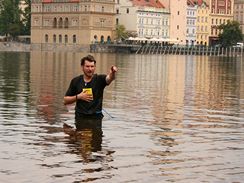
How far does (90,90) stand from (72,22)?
173 meters

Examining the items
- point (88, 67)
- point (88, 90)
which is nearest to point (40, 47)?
point (88, 90)

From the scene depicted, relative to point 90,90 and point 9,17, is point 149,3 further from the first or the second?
point 90,90

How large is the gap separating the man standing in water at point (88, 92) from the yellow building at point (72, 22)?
543 ft

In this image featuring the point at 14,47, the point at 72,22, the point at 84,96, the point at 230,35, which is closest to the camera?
the point at 84,96

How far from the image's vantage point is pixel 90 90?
1734 centimetres

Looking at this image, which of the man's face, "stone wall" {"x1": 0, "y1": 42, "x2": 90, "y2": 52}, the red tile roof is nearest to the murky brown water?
the man's face

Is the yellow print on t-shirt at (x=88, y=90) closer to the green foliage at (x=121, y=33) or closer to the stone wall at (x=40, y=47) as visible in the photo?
the stone wall at (x=40, y=47)

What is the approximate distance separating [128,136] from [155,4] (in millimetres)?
181111

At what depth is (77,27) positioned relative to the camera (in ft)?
615

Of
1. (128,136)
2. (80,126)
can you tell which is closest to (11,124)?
(80,126)

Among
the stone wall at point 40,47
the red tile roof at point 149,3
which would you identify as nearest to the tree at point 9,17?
the stone wall at point 40,47

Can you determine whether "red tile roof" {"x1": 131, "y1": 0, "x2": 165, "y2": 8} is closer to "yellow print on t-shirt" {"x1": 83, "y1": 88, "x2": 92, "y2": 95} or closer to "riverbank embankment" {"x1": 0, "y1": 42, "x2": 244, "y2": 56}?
"riverbank embankment" {"x1": 0, "y1": 42, "x2": 244, "y2": 56}

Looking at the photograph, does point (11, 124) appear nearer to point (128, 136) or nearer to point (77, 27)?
point (128, 136)

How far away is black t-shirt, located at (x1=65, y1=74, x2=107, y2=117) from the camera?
1725 centimetres
